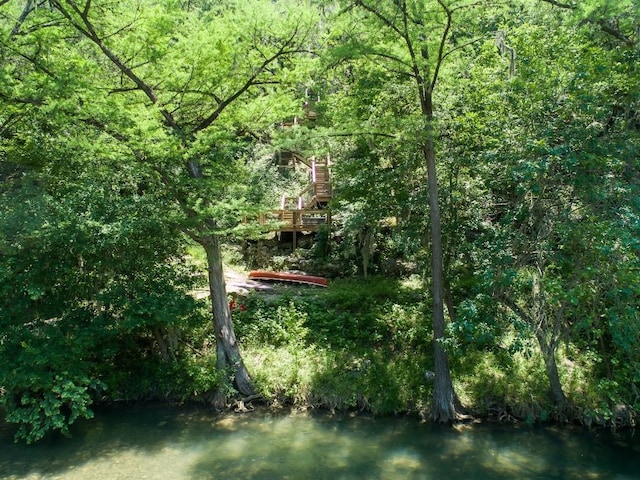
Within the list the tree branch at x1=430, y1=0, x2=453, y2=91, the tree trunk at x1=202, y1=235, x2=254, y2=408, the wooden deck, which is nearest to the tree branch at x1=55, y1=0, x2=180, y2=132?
the tree trunk at x1=202, y1=235, x2=254, y2=408

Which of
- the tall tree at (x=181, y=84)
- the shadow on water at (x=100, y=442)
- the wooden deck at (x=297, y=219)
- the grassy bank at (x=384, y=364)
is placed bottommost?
the shadow on water at (x=100, y=442)

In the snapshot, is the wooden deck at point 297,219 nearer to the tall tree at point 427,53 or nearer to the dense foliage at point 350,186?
the dense foliage at point 350,186

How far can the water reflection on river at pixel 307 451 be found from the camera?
8562mm

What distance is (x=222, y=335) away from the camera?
37.6ft

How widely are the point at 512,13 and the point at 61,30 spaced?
1220 cm

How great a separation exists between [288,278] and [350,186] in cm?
443

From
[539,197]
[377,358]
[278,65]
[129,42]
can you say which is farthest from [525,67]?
[129,42]

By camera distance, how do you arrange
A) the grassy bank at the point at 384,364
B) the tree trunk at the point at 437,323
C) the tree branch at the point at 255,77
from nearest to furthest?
the tree trunk at the point at 437,323 < the grassy bank at the point at 384,364 < the tree branch at the point at 255,77

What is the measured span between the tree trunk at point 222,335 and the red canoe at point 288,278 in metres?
4.67

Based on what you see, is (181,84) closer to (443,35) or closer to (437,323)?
(443,35)

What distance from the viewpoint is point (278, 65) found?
449 inches

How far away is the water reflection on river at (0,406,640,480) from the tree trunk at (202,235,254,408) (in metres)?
0.75

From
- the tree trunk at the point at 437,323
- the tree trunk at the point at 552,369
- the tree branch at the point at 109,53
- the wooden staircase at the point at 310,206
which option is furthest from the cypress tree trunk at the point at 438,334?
the wooden staircase at the point at 310,206

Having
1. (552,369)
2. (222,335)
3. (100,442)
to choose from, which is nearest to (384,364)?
(552,369)
